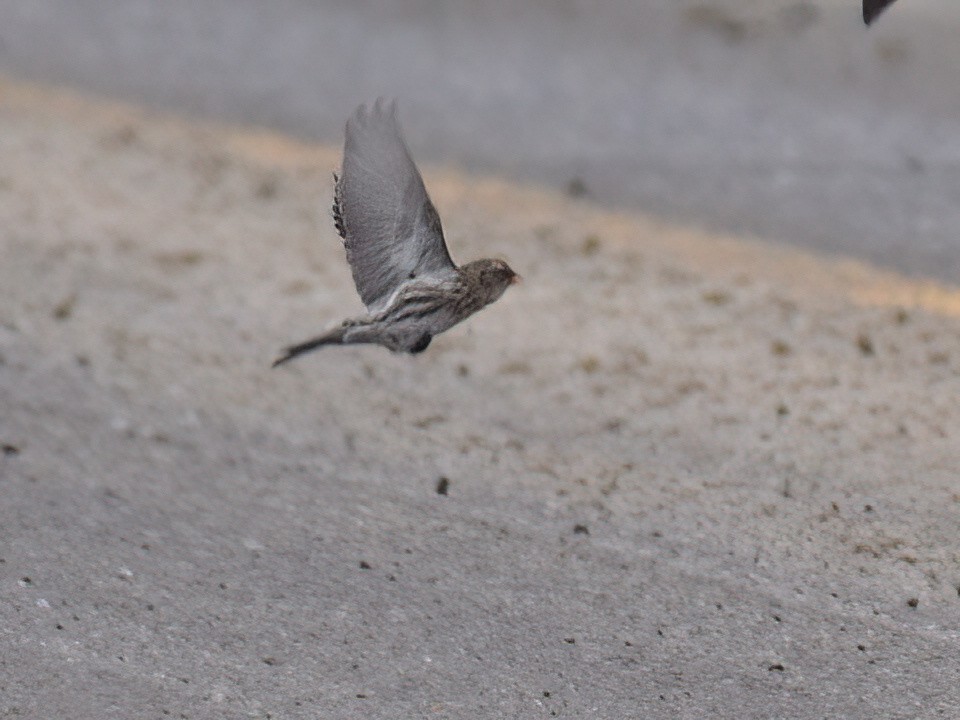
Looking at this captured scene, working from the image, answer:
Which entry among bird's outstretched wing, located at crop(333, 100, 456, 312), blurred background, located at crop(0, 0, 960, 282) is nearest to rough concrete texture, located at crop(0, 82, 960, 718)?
blurred background, located at crop(0, 0, 960, 282)

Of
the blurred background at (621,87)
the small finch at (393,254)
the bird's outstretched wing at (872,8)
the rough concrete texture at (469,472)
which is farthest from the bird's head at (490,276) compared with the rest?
the blurred background at (621,87)

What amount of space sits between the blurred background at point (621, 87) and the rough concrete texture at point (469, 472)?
1.33 ft

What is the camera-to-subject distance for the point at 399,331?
12.3 feet

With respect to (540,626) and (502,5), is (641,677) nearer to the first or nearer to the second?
(540,626)

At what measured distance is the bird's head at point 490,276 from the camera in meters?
3.77

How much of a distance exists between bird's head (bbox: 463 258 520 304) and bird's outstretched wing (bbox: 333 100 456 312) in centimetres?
10

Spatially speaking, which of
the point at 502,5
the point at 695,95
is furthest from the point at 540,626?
the point at 502,5

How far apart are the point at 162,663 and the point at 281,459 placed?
1141 mm

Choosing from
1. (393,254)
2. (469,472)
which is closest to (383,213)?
(393,254)

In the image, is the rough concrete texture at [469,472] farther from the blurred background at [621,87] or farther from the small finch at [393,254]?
the small finch at [393,254]

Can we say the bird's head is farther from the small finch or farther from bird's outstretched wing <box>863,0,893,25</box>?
bird's outstretched wing <box>863,0,893,25</box>

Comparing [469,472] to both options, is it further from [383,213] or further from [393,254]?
[383,213]

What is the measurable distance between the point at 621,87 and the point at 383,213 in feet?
13.4

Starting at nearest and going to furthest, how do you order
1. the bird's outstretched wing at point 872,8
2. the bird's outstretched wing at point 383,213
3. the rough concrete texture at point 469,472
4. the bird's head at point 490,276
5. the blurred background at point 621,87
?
the bird's outstretched wing at point 872,8
the bird's outstretched wing at point 383,213
the rough concrete texture at point 469,472
the bird's head at point 490,276
the blurred background at point 621,87
